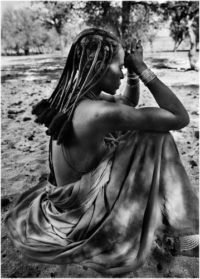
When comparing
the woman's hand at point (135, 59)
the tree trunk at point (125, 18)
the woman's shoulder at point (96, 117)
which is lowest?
the woman's shoulder at point (96, 117)

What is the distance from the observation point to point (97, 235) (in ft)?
6.97

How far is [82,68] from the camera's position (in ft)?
6.63

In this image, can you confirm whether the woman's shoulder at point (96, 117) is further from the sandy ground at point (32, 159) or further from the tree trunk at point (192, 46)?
the tree trunk at point (192, 46)

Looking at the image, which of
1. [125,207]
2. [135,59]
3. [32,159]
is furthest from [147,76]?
[32,159]

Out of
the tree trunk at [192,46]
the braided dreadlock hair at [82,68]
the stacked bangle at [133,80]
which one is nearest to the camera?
the braided dreadlock hair at [82,68]

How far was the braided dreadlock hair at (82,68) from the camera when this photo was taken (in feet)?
6.52

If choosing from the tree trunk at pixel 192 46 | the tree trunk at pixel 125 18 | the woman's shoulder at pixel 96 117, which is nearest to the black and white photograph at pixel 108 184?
the woman's shoulder at pixel 96 117

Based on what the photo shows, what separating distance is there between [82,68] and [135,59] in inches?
16.1

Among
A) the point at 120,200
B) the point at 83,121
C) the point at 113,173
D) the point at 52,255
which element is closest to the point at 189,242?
the point at 120,200

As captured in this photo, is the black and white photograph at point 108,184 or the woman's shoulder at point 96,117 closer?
the woman's shoulder at point 96,117

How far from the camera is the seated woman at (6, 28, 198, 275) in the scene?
1990 mm

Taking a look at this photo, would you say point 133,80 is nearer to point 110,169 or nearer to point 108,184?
point 110,169

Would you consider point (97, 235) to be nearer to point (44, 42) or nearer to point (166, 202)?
point (166, 202)

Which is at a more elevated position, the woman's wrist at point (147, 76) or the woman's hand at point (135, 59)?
the woman's hand at point (135, 59)
